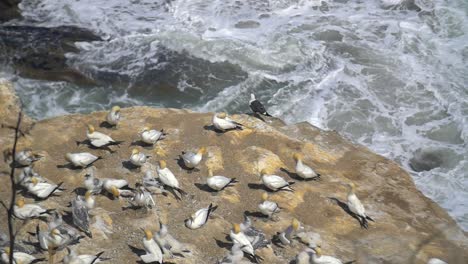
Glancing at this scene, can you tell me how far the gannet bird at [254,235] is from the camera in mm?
10109

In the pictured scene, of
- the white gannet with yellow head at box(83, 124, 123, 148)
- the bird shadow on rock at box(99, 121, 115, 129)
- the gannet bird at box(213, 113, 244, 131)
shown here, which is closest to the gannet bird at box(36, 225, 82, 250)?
the white gannet with yellow head at box(83, 124, 123, 148)

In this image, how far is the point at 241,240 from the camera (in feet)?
32.4

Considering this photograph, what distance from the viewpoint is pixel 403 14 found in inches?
921

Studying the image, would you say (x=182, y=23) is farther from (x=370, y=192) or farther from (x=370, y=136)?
(x=370, y=192)

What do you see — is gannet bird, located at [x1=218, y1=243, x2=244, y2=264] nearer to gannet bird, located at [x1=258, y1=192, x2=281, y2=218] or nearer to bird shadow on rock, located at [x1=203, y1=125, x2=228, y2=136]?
gannet bird, located at [x1=258, y1=192, x2=281, y2=218]

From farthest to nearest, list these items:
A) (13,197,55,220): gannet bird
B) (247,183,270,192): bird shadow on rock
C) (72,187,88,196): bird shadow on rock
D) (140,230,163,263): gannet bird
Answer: (247,183,270,192): bird shadow on rock → (72,187,88,196): bird shadow on rock → (13,197,55,220): gannet bird → (140,230,163,263): gannet bird

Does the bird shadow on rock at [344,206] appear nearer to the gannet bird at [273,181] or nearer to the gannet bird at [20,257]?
the gannet bird at [273,181]

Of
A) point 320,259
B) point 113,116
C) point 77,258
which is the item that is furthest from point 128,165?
point 320,259

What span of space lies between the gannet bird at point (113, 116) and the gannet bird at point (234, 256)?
4.56 metres

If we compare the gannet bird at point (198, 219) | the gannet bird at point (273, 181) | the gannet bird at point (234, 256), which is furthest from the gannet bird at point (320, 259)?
the gannet bird at point (273, 181)

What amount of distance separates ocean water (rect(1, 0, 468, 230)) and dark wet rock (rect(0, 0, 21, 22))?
0.38 metres

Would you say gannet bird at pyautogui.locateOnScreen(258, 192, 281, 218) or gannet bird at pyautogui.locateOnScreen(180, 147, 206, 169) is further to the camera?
gannet bird at pyautogui.locateOnScreen(180, 147, 206, 169)

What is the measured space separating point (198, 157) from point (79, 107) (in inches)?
260

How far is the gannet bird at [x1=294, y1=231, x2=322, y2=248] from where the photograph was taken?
10.6 m
